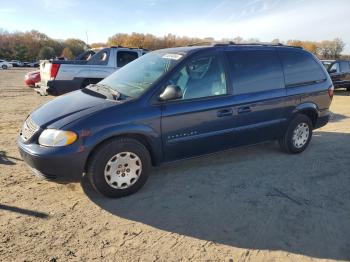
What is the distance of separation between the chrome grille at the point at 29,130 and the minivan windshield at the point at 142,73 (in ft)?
3.79

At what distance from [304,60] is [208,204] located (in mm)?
3417

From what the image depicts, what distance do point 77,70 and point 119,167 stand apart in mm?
6285

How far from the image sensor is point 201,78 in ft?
15.2

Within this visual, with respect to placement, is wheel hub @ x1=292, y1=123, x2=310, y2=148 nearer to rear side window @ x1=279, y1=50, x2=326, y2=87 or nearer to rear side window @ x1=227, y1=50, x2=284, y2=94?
rear side window @ x1=279, y1=50, x2=326, y2=87

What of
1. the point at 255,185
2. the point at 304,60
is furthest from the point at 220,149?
the point at 304,60

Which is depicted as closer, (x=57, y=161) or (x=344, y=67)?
(x=57, y=161)

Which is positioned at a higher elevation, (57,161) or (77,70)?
(77,70)

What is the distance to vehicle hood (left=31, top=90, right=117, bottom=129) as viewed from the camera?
3.89 meters

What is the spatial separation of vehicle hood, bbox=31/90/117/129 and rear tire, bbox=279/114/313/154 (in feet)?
10.4

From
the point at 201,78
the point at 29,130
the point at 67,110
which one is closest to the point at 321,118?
the point at 201,78

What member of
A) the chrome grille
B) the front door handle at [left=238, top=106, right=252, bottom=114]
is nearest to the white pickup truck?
the chrome grille

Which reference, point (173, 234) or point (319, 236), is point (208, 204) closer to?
point (173, 234)

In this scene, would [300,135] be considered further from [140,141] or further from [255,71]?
[140,141]

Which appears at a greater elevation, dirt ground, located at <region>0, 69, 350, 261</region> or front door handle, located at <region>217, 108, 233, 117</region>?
front door handle, located at <region>217, 108, 233, 117</region>
